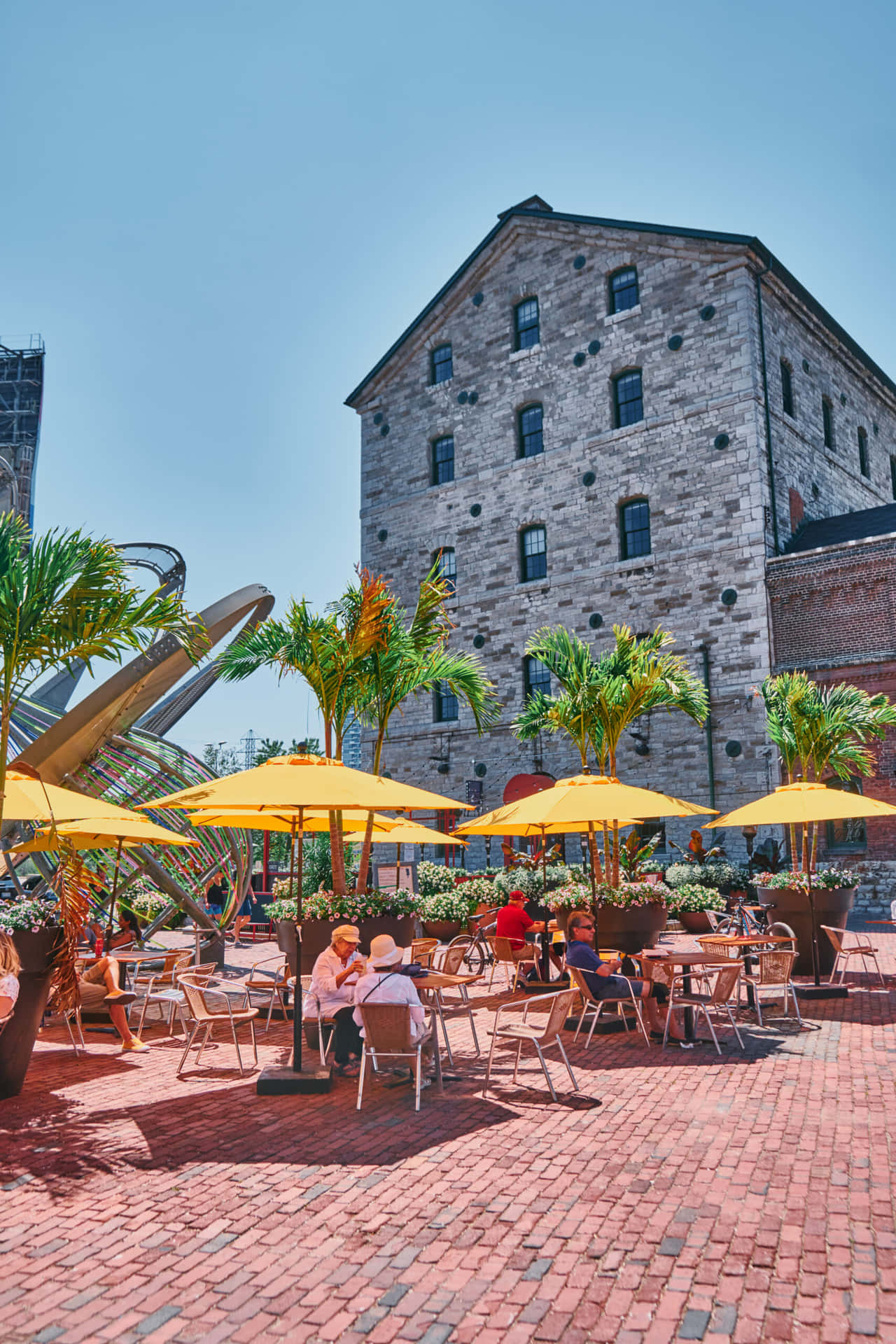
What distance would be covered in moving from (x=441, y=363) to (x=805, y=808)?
23471mm

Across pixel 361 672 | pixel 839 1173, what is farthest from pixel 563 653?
pixel 839 1173

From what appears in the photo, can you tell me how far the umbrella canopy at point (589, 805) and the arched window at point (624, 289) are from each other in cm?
1928

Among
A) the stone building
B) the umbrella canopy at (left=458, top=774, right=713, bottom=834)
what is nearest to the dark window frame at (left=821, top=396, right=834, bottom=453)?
the stone building

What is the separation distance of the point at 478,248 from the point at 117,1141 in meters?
29.2

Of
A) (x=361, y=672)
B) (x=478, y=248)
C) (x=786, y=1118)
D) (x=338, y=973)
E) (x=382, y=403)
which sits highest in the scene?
(x=478, y=248)

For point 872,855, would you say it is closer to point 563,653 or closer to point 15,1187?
point 563,653

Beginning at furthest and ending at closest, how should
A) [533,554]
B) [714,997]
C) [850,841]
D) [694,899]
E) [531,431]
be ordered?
[531,431], [533,554], [850,841], [694,899], [714,997]

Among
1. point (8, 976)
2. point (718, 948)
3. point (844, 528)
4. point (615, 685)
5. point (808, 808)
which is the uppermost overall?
point (844, 528)

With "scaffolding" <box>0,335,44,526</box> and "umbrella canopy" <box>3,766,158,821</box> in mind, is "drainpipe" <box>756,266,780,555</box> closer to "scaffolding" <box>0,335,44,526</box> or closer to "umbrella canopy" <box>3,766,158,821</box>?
"umbrella canopy" <box>3,766,158,821</box>

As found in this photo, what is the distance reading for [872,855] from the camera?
840 inches

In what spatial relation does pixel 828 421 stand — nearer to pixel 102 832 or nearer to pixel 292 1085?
pixel 102 832

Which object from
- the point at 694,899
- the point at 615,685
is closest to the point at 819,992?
the point at 694,899

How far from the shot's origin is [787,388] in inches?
1037

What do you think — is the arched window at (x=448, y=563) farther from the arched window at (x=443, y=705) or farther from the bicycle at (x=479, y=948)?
the bicycle at (x=479, y=948)
